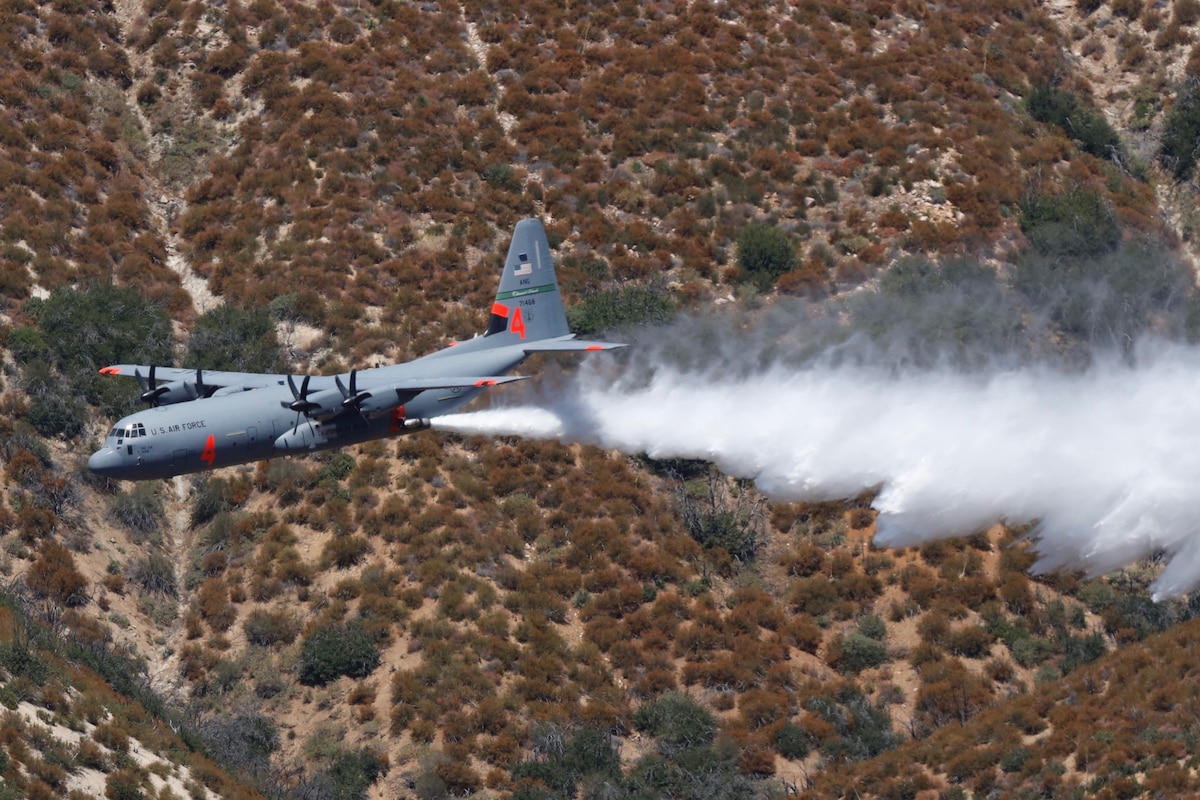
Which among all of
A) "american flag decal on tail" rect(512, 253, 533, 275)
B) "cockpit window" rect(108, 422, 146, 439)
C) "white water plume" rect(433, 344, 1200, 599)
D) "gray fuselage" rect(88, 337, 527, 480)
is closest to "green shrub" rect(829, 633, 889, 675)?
"white water plume" rect(433, 344, 1200, 599)

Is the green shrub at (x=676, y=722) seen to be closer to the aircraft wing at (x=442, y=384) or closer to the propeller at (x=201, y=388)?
the aircraft wing at (x=442, y=384)

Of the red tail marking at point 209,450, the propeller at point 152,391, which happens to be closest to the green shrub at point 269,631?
the propeller at point 152,391

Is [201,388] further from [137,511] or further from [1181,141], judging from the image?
[1181,141]

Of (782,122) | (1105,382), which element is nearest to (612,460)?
(1105,382)

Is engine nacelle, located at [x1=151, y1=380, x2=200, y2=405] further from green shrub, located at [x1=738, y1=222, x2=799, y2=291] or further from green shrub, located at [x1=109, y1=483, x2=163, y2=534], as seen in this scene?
green shrub, located at [x1=738, y1=222, x2=799, y2=291]

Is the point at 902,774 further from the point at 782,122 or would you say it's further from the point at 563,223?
the point at 782,122

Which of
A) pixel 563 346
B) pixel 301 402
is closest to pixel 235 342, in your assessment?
pixel 301 402
